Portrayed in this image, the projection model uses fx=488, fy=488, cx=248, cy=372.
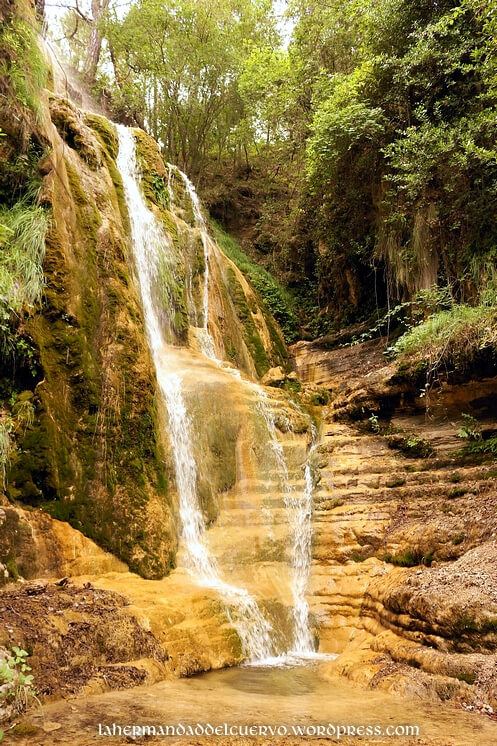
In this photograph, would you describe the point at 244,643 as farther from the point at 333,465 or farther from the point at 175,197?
the point at 175,197

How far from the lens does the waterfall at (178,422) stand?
19.6 ft

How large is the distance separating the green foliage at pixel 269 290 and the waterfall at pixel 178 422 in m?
5.08

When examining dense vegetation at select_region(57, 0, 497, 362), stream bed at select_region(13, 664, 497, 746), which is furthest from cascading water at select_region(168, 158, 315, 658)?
dense vegetation at select_region(57, 0, 497, 362)

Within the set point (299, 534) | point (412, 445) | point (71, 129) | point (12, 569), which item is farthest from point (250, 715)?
point (71, 129)

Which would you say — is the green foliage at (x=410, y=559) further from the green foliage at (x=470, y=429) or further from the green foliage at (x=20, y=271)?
the green foliage at (x=20, y=271)

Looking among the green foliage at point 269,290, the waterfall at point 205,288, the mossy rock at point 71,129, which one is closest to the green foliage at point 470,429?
the waterfall at point 205,288

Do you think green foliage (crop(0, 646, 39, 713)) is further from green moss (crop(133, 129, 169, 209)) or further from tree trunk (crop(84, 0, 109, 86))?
tree trunk (crop(84, 0, 109, 86))

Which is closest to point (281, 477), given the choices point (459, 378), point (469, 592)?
point (459, 378)

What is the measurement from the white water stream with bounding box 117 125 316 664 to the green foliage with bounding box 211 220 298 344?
5.47 m

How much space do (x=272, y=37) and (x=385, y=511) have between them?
2273 centimetres

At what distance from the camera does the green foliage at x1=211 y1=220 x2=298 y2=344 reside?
1783cm

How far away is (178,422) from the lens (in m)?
8.07

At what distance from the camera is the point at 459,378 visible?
882cm

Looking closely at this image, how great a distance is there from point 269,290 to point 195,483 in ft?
39.3
